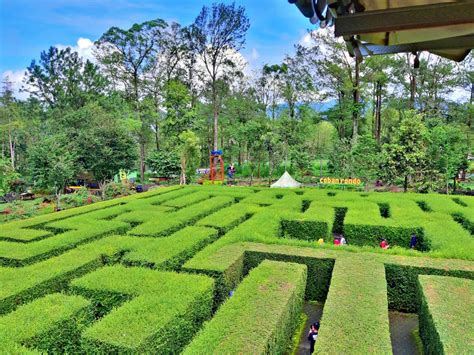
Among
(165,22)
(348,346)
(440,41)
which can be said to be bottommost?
(348,346)

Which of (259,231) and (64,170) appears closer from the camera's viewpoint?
(259,231)

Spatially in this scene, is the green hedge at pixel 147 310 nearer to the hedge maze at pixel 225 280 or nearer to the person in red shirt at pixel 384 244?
the hedge maze at pixel 225 280

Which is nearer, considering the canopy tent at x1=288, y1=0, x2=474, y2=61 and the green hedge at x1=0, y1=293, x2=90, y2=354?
the canopy tent at x1=288, y1=0, x2=474, y2=61

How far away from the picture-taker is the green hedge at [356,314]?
18.3 ft

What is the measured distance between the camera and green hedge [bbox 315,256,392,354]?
220 inches

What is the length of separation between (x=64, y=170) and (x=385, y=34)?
24.3 m

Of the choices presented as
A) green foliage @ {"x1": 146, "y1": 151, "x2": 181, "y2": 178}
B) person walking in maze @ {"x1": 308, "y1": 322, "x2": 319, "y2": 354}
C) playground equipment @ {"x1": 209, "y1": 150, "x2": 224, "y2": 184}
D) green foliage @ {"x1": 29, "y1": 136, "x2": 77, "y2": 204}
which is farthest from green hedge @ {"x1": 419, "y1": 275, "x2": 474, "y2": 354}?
green foliage @ {"x1": 146, "y1": 151, "x2": 181, "y2": 178}

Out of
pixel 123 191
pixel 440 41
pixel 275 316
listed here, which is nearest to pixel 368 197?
pixel 275 316

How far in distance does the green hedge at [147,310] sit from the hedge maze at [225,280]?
0.03 meters

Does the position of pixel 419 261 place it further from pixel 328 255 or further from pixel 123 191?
pixel 123 191

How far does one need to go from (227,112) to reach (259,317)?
1485 inches

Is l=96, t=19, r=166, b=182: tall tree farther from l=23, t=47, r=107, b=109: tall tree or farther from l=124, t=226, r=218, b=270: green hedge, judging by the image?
l=124, t=226, r=218, b=270: green hedge

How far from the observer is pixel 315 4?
2.49 m

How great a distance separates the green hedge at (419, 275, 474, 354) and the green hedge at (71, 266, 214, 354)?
4.30 m
